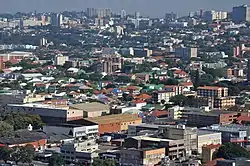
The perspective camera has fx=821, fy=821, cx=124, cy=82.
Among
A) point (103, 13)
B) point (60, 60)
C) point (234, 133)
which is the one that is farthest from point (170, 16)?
point (234, 133)

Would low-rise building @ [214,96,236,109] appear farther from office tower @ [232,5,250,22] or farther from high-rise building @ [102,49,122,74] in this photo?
office tower @ [232,5,250,22]

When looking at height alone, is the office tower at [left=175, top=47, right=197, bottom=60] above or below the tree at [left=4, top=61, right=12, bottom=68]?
above

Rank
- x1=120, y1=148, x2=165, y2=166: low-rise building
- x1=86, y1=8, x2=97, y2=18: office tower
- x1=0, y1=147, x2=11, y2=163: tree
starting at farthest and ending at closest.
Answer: x1=86, y1=8, x2=97, y2=18: office tower < x1=0, y1=147, x2=11, y2=163: tree < x1=120, y1=148, x2=165, y2=166: low-rise building

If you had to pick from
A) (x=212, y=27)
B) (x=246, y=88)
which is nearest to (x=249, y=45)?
(x=212, y=27)

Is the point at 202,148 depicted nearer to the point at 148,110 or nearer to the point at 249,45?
the point at 148,110

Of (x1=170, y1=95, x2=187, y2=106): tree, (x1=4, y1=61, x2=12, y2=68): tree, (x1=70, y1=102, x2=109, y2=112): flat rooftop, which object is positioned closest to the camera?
(x1=70, y1=102, x2=109, y2=112): flat rooftop

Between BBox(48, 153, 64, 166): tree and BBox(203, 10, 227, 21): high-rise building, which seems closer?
BBox(48, 153, 64, 166): tree

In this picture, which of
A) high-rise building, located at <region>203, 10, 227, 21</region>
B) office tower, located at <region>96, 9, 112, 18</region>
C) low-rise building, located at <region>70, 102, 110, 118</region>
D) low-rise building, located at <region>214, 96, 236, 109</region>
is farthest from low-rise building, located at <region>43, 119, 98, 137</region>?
office tower, located at <region>96, 9, 112, 18</region>
